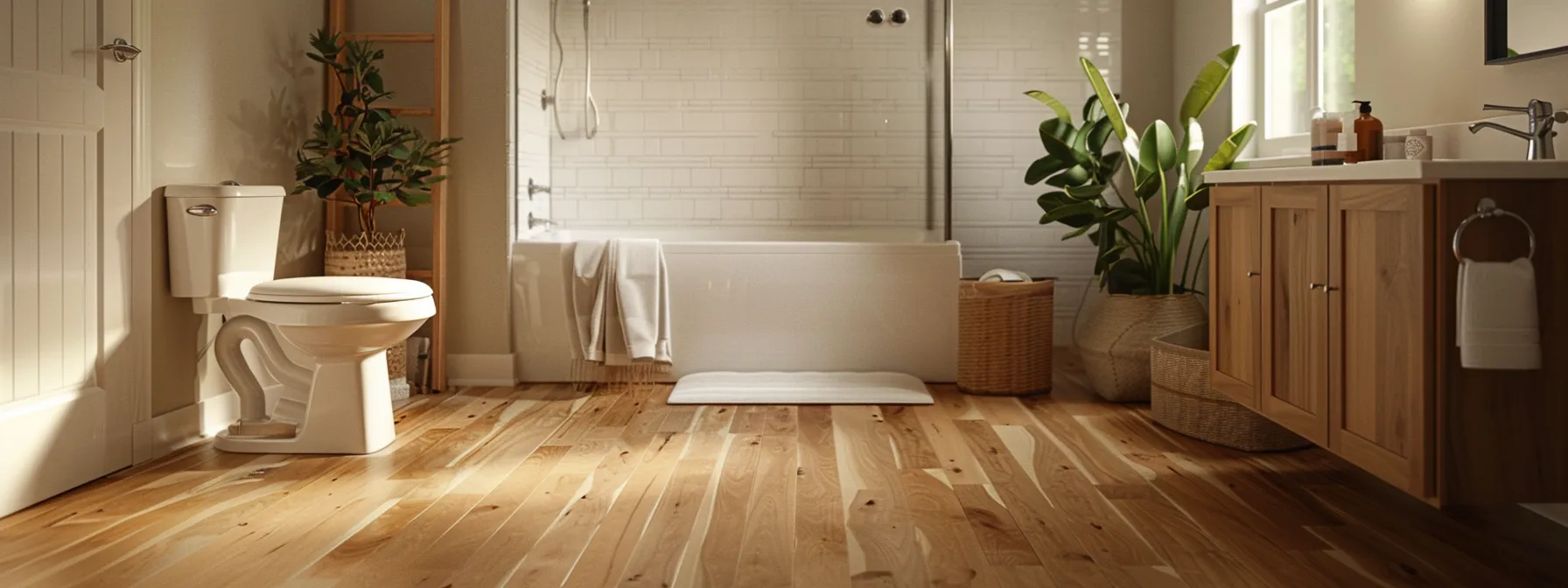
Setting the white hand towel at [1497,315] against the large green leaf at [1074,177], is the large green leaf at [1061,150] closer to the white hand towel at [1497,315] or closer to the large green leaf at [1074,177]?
the large green leaf at [1074,177]

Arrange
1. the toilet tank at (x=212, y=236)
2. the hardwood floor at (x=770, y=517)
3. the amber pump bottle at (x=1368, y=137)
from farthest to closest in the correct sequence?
the toilet tank at (x=212, y=236), the amber pump bottle at (x=1368, y=137), the hardwood floor at (x=770, y=517)

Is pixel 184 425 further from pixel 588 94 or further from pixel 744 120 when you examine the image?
pixel 744 120

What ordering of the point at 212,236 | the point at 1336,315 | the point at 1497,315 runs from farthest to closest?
the point at 212,236 → the point at 1336,315 → the point at 1497,315

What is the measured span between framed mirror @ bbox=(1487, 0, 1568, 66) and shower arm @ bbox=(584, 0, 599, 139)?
3.61 metres

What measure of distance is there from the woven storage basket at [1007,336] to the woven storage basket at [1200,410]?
588 millimetres

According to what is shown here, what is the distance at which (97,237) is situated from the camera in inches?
126

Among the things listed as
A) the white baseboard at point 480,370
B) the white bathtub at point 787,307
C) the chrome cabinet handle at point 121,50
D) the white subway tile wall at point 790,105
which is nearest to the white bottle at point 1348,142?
the white bathtub at point 787,307

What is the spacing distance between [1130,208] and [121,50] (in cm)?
324

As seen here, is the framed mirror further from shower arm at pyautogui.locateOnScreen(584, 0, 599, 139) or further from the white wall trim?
shower arm at pyautogui.locateOnScreen(584, 0, 599, 139)

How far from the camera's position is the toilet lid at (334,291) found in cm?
344

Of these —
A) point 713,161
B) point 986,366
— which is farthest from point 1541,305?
point 713,161

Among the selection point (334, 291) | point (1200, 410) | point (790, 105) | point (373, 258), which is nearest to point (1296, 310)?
point (1200, 410)

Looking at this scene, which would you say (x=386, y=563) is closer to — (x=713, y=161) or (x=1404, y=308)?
(x=1404, y=308)

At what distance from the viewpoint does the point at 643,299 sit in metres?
4.67
